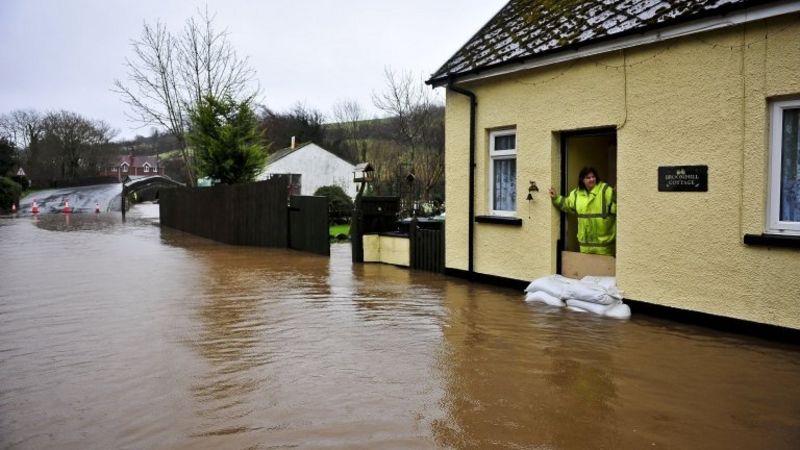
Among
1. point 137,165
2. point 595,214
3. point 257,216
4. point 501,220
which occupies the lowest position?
point 257,216

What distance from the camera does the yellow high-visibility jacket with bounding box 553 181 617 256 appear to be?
29.5 feet

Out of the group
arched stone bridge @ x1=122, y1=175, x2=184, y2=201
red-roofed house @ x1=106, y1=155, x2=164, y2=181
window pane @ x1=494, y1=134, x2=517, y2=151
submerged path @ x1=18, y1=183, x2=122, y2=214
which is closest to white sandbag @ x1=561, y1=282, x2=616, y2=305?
window pane @ x1=494, y1=134, x2=517, y2=151

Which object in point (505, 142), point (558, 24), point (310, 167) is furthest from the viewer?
point (310, 167)

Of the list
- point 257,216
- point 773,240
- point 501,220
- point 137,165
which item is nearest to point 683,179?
point 773,240

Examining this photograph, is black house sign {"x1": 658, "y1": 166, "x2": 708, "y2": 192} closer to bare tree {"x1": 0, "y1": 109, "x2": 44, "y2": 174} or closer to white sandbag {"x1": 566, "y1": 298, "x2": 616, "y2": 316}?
white sandbag {"x1": 566, "y1": 298, "x2": 616, "y2": 316}

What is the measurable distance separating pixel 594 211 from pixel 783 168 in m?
2.57

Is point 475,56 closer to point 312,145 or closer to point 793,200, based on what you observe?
point 793,200

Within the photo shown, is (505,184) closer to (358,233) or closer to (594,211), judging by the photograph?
(594,211)

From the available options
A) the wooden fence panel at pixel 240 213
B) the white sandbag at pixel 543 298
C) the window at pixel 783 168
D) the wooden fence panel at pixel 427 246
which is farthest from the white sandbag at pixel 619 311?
the wooden fence panel at pixel 240 213

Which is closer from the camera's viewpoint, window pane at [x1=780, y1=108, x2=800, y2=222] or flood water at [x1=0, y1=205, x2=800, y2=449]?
flood water at [x1=0, y1=205, x2=800, y2=449]

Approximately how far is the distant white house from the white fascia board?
115 ft

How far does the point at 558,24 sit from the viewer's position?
9711 millimetres

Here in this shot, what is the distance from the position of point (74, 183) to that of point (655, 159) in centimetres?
6761

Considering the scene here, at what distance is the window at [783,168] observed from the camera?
6.80 meters
